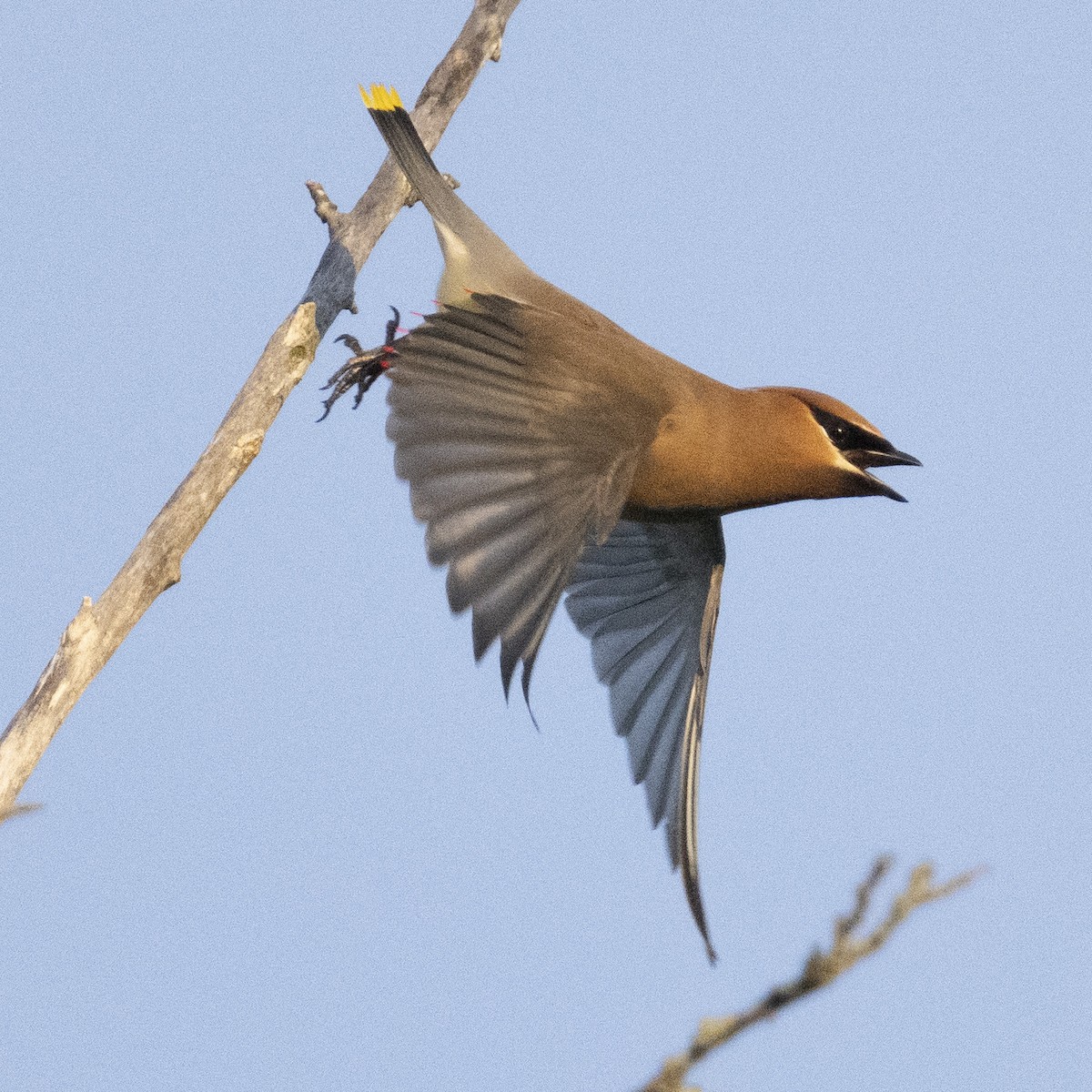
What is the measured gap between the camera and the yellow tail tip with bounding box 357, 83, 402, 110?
198 inches

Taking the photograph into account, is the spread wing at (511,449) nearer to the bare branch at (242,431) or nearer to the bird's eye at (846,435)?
the bare branch at (242,431)

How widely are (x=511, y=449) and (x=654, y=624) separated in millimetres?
A: 1604

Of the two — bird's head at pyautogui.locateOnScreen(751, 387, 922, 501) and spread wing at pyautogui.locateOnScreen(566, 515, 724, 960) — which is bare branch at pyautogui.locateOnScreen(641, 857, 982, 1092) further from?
spread wing at pyautogui.locateOnScreen(566, 515, 724, 960)

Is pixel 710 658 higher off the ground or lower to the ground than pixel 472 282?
lower

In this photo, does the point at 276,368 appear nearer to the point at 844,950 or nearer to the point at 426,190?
the point at 426,190

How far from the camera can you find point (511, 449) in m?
4.20

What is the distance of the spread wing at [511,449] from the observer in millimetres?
3852

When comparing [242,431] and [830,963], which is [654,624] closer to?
[242,431]

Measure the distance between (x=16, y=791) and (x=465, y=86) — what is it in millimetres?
2963

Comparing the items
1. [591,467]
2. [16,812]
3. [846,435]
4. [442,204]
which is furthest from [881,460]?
[16,812]

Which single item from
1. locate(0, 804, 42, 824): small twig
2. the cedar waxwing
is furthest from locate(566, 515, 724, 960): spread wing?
locate(0, 804, 42, 824): small twig

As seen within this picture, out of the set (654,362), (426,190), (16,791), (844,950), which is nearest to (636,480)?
(654,362)

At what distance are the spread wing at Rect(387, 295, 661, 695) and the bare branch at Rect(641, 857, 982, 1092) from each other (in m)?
2.24

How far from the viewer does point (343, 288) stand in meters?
4.68
